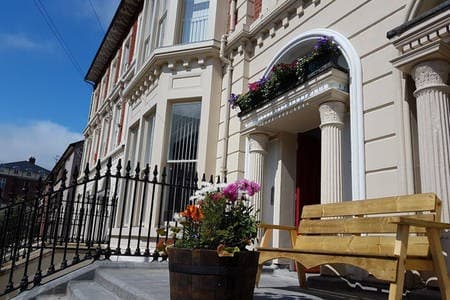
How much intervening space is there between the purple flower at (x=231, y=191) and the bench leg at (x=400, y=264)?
1222 mm

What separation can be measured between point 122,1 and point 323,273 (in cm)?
1406

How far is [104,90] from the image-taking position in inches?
785

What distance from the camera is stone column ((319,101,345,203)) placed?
5.00 meters

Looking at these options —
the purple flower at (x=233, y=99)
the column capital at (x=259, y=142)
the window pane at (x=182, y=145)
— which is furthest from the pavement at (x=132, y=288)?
the purple flower at (x=233, y=99)

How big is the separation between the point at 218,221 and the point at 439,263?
5.43 ft

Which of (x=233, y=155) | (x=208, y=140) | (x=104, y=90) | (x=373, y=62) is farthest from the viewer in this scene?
(x=104, y=90)

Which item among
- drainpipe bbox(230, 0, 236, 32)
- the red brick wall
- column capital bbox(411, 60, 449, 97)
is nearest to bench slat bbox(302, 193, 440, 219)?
column capital bbox(411, 60, 449, 97)

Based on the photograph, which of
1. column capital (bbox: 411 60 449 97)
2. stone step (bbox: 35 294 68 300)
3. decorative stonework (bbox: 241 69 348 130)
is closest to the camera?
column capital (bbox: 411 60 449 97)

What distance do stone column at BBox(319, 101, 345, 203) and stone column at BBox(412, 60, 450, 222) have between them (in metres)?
1.29

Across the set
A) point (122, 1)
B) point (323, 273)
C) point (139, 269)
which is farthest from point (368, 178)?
point (122, 1)

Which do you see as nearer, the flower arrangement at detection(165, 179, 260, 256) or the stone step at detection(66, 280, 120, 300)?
the flower arrangement at detection(165, 179, 260, 256)

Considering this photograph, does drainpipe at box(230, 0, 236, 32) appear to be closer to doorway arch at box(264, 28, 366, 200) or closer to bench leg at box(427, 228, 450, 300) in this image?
doorway arch at box(264, 28, 366, 200)

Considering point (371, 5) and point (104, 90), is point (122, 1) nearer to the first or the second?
point (104, 90)

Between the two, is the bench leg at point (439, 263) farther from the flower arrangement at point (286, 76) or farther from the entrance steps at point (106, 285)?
the flower arrangement at point (286, 76)
